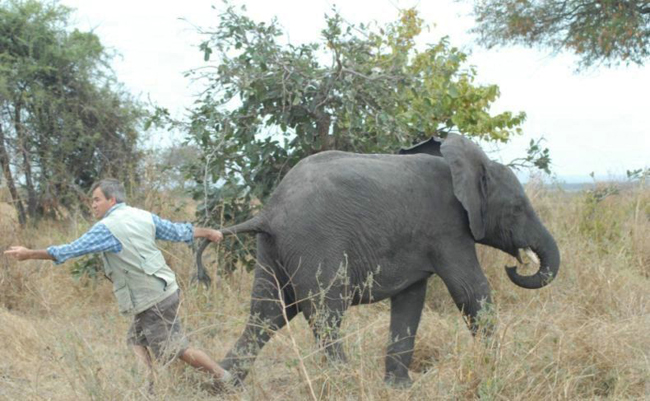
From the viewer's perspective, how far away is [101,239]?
523cm

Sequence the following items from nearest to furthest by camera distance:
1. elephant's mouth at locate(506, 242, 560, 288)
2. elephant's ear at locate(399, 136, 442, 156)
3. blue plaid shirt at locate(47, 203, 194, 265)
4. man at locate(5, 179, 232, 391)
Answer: blue plaid shirt at locate(47, 203, 194, 265) → man at locate(5, 179, 232, 391) → elephant's mouth at locate(506, 242, 560, 288) → elephant's ear at locate(399, 136, 442, 156)

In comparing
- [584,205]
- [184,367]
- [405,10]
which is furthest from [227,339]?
[405,10]

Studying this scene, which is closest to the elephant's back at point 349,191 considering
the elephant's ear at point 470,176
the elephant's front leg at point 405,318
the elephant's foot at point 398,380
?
the elephant's ear at point 470,176

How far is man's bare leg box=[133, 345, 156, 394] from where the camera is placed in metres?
4.89

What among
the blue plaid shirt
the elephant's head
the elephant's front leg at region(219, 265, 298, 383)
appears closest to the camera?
the blue plaid shirt

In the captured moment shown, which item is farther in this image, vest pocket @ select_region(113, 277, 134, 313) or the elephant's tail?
the elephant's tail

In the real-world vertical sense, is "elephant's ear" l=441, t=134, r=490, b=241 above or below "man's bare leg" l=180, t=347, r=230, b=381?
above

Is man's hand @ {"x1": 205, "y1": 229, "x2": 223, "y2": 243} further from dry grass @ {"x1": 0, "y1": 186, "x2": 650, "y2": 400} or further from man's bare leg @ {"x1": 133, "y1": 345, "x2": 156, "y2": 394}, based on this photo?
man's bare leg @ {"x1": 133, "y1": 345, "x2": 156, "y2": 394}

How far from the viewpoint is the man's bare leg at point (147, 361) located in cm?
489

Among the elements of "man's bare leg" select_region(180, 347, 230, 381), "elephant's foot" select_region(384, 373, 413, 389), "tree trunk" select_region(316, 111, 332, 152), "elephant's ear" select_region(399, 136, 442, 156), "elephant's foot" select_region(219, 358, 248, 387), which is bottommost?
"elephant's foot" select_region(384, 373, 413, 389)

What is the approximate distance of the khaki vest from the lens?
5.32 meters

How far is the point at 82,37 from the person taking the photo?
49.6 ft

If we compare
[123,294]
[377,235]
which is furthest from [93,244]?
[377,235]

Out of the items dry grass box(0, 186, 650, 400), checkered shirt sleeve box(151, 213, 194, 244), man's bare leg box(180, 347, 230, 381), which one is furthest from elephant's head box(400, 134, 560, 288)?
man's bare leg box(180, 347, 230, 381)
